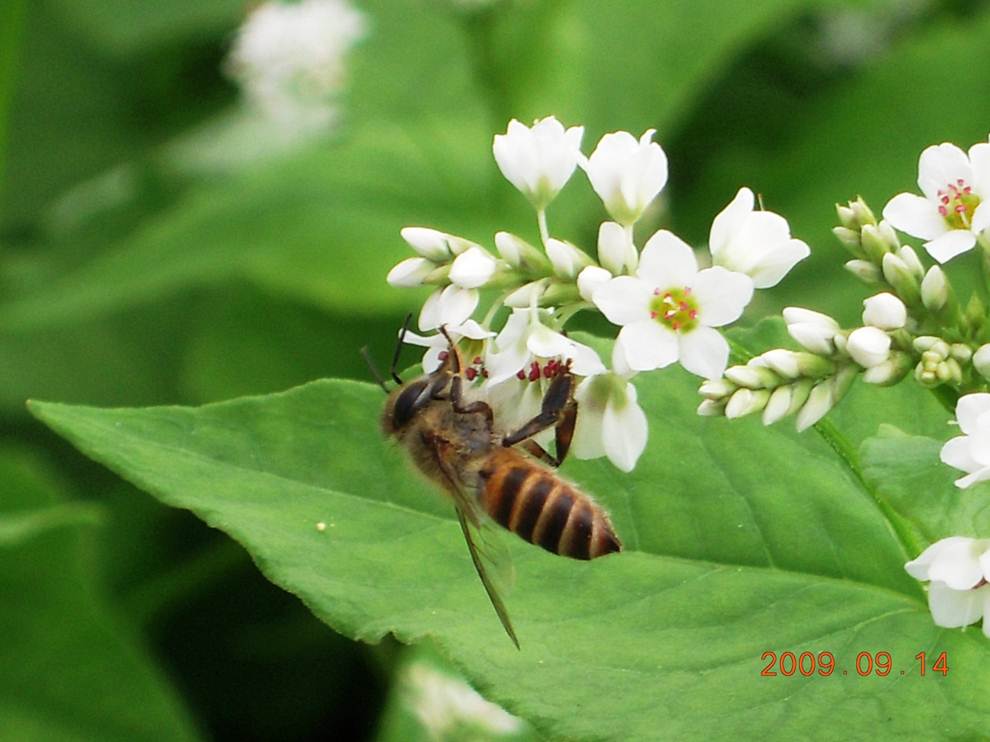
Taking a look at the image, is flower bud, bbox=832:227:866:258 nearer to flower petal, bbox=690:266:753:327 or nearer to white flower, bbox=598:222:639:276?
flower petal, bbox=690:266:753:327

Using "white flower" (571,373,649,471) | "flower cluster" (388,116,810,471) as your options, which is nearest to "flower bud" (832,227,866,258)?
"flower cluster" (388,116,810,471)

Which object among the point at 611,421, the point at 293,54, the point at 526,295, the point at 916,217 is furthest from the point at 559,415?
the point at 293,54

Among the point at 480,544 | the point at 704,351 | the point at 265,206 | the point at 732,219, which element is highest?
the point at 265,206

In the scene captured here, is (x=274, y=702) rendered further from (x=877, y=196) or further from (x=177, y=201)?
(x=877, y=196)

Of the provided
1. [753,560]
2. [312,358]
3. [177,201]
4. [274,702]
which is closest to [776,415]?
[753,560]

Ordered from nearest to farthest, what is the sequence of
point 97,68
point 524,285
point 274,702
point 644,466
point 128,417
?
1. point 524,285
2. point 128,417
3. point 644,466
4. point 274,702
5. point 97,68

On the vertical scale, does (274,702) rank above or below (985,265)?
below

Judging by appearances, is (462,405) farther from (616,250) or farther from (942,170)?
(942,170)
